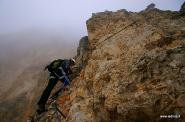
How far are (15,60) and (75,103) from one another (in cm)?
3290

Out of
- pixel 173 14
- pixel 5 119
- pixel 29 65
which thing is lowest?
pixel 5 119

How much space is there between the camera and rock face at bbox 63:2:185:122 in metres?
7.67

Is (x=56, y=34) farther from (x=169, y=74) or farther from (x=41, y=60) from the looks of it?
(x=169, y=74)

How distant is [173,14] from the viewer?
12695 millimetres

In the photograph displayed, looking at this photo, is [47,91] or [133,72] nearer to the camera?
[133,72]

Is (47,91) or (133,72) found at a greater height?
(133,72)

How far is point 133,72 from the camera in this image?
8.94 metres

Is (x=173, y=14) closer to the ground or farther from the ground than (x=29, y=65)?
farther from the ground

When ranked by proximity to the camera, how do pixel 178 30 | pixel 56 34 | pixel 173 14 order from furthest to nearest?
pixel 56 34, pixel 173 14, pixel 178 30

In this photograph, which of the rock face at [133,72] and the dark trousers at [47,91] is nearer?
the rock face at [133,72]

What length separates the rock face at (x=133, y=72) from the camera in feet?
25.2

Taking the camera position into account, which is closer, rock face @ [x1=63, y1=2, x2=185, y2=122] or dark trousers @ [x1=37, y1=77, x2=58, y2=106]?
rock face @ [x1=63, y1=2, x2=185, y2=122]

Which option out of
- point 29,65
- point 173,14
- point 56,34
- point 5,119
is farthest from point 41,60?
point 173,14

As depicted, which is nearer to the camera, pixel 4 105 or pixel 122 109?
pixel 122 109
